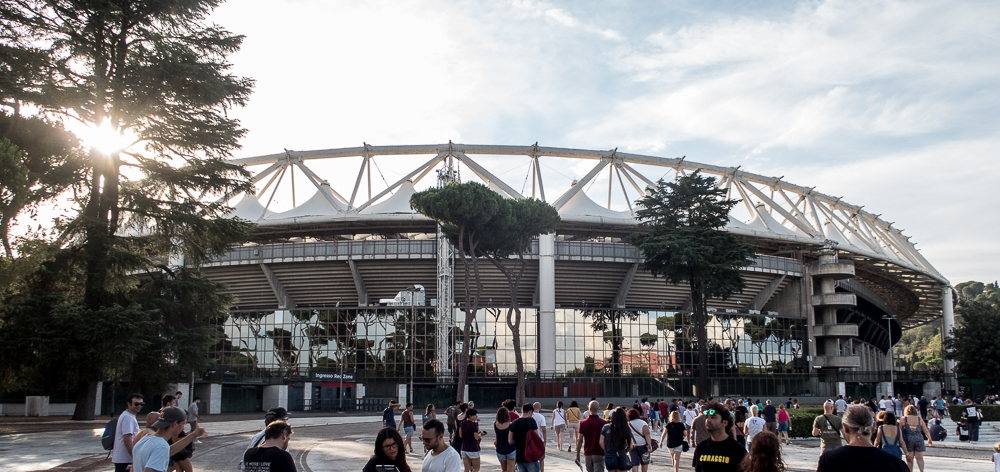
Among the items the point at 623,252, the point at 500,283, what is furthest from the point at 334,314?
the point at 623,252

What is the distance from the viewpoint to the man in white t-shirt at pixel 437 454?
601 centimetres

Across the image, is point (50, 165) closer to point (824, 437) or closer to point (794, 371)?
point (824, 437)

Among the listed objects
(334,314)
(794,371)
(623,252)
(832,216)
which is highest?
(832,216)

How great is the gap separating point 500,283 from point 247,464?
154 feet

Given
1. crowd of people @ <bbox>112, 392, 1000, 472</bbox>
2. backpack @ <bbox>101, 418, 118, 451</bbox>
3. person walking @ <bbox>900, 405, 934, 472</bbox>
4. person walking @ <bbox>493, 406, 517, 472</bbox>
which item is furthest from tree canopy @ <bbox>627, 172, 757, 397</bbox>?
backpack @ <bbox>101, 418, 118, 451</bbox>

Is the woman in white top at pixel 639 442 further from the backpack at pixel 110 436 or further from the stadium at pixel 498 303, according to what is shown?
the stadium at pixel 498 303

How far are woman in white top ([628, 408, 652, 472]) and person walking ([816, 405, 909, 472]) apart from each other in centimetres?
627

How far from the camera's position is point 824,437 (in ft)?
36.0

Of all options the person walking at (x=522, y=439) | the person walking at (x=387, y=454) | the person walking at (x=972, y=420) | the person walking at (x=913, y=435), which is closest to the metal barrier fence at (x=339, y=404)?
the person walking at (x=972, y=420)

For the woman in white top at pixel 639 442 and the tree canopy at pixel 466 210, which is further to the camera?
the tree canopy at pixel 466 210

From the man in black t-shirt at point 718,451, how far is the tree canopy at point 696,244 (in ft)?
117

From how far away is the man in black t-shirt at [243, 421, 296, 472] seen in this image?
5613 mm

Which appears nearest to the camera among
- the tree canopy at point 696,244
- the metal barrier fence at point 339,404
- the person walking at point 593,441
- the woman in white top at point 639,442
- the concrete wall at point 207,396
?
the person walking at point 593,441

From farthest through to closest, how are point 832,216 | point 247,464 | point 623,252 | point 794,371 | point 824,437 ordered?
point 832,216 < point 794,371 < point 623,252 < point 824,437 < point 247,464
